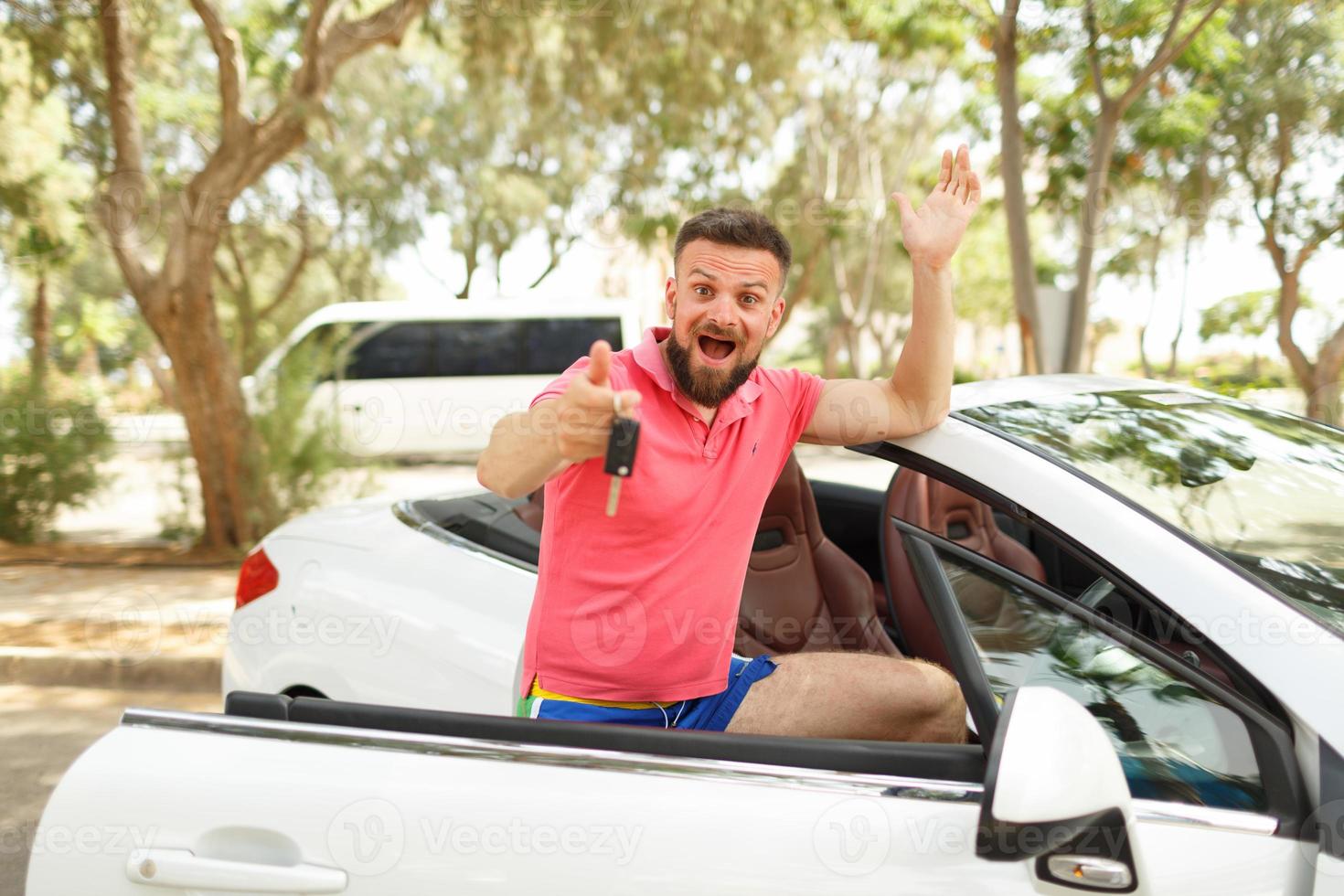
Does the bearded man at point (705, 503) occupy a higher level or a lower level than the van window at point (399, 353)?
higher

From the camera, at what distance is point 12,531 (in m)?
9.30

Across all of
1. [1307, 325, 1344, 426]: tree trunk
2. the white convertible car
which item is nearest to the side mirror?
the white convertible car

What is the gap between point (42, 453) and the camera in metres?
9.25

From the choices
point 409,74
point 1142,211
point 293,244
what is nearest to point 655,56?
point 1142,211

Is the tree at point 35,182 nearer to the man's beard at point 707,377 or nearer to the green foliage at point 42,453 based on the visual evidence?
the green foliage at point 42,453

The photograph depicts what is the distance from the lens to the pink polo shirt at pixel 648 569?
6.50ft

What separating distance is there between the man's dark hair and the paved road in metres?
2.88

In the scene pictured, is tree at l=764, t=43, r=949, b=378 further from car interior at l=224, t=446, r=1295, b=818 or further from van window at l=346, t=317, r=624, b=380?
car interior at l=224, t=446, r=1295, b=818

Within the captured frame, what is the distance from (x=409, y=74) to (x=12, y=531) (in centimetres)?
1577

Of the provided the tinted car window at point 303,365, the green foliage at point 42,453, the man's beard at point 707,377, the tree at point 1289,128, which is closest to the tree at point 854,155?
the tree at point 1289,128

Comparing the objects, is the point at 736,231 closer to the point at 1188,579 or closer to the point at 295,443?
the point at 1188,579

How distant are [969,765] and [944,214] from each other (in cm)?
117

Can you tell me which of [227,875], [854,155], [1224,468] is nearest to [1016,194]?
[1224,468]

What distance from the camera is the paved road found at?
3.59m
